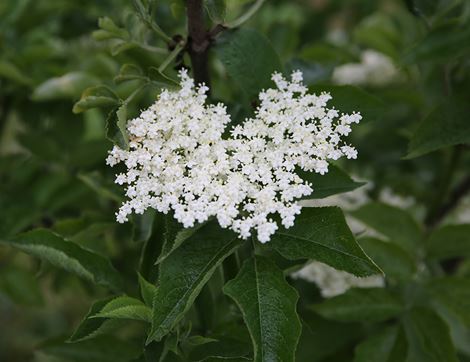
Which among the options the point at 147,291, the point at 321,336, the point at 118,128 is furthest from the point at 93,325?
the point at 321,336

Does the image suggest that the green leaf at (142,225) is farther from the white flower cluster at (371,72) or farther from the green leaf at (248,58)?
the white flower cluster at (371,72)

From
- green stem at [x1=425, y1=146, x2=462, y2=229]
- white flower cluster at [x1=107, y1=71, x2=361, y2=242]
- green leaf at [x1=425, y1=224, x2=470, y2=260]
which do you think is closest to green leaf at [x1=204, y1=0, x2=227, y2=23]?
white flower cluster at [x1=107, y1=71, x2=361, y2=242]

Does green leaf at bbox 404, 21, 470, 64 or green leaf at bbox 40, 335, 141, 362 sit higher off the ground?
green leaf at bbox 404, 21, 470, 64

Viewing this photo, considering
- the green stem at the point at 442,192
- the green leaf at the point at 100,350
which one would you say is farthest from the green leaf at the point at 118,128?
the green stem at the point at 442,192

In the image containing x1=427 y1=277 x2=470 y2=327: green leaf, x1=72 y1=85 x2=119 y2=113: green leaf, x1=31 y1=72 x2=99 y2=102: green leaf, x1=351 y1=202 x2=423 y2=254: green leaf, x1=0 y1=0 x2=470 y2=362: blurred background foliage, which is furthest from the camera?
x1=31 y1=72 x2=99 y2=102: green leaf

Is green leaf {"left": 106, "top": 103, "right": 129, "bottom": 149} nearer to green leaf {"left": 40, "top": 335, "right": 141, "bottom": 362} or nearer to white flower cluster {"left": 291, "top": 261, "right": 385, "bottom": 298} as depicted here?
green leaf {"left": 40, "top": 335, "right": 141, "bottom": 362}

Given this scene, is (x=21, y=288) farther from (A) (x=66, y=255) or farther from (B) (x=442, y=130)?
(B) (x=442, y=130)

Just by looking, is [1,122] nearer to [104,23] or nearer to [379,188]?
[104,23]
